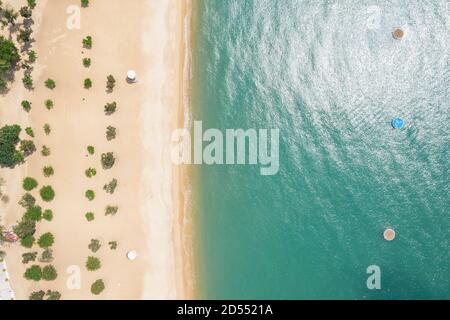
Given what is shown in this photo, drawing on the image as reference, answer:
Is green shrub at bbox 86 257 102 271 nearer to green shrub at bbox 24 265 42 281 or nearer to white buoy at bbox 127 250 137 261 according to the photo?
white buoy at bbox 127 250 137 261

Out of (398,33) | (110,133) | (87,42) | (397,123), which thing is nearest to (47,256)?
(110,133)

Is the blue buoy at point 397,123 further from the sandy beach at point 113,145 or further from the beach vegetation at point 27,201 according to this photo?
the beach vegetation at point 27,201

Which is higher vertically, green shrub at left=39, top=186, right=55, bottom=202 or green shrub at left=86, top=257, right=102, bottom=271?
green shrub at left=39, top=186, right=55, bottom=202

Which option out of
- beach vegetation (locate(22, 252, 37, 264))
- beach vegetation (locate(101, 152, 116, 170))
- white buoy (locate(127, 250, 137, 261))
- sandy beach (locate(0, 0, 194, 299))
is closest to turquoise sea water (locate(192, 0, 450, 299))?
sandy beach (locate(0, 0, 194, 299))

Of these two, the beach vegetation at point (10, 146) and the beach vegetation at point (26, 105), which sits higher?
the beach vegetation at point (26, 105)

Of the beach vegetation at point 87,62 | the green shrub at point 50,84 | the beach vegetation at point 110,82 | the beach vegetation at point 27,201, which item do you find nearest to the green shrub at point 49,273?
the beach vegetation at point 27,201

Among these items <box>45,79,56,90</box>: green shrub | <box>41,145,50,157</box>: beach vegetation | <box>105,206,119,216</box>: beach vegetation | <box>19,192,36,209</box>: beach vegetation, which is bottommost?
<box>105,206,119,216</box>: beach vegetation
